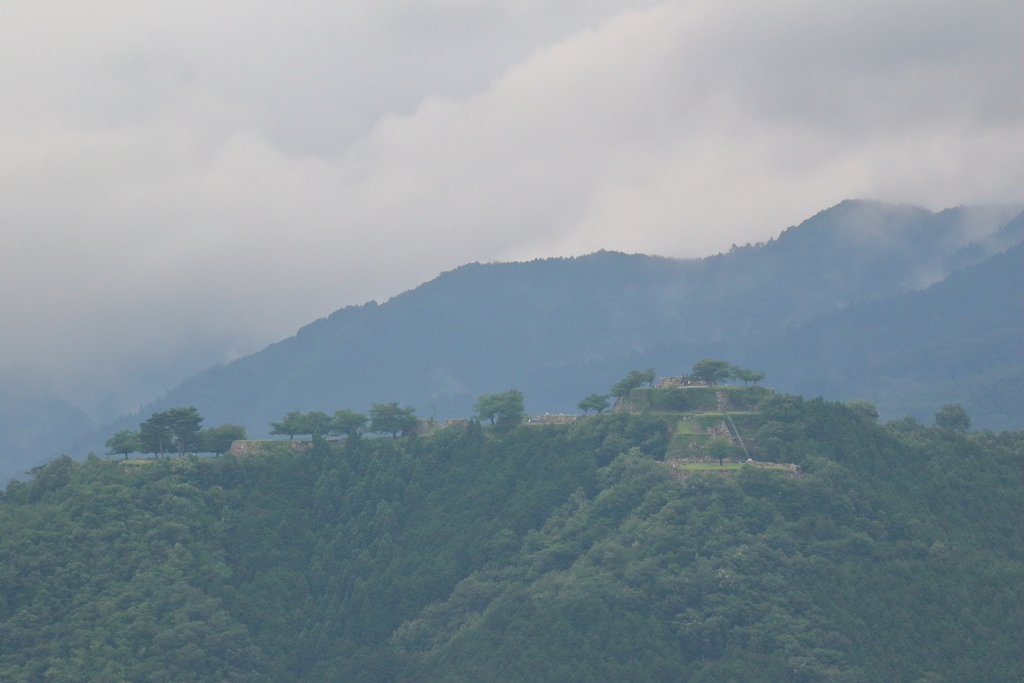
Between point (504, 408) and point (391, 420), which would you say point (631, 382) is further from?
point (391, 420)

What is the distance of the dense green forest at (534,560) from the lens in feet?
228

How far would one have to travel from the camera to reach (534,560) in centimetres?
7819

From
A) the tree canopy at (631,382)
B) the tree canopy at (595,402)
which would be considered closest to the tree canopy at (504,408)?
the tree canopy at (595,402)

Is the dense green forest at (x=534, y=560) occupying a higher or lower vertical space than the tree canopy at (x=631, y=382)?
lower

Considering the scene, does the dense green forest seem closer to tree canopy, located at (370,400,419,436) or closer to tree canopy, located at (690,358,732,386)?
tree canopy, located at (370,400,419,436)

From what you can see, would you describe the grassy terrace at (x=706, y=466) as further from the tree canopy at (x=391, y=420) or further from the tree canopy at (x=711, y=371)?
the tree canopy at (x=391, y=420)

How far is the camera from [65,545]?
7656 cm

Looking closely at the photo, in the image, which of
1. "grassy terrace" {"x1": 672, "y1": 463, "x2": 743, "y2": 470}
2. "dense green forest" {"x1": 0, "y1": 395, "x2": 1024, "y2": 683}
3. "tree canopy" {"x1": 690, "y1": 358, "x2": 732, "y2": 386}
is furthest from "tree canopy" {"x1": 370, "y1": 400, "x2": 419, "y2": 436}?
"grassy terrace" {"x1": 672, "y1": 463, "x2": 743, "y2": 470}

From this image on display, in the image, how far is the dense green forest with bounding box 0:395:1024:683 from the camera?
69.6 meters

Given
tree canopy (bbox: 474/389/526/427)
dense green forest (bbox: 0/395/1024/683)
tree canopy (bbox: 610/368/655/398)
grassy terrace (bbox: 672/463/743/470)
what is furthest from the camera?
tree canopy (bbox: 474/389/526/427)

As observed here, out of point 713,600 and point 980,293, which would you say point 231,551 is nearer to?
point 713,600

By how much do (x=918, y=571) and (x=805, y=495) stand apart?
27.0ft

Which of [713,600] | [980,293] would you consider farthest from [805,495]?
[980,293]

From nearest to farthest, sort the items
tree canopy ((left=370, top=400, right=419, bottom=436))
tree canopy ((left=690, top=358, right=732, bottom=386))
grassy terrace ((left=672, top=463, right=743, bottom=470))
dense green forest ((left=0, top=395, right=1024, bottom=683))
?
dense green forest ((left=0, top=395, right=1024, bottom=683)) < grassy terrace ((left=672, top=463, right=743, bottom=470)) < tree canopy ((left=690, top=358, right=732, bottom=386)) < tree canopy ((left=370, top=400, right=419, bottom=436))
